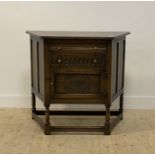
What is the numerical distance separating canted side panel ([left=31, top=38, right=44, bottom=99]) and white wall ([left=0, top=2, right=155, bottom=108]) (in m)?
0.48

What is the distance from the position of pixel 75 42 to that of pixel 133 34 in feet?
3.17

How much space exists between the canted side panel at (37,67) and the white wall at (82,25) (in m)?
0.48

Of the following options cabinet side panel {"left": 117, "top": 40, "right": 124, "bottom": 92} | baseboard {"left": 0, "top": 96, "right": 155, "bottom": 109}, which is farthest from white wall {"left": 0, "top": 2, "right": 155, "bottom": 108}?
cabinet side panel {"left": 117, "top": 40, "right": 124, "bottom": 92}

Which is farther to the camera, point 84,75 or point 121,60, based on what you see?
point 121,60

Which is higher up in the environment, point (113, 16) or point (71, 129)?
point (113, 16)

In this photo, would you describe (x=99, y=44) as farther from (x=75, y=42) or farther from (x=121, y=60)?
(x=121, y=60)

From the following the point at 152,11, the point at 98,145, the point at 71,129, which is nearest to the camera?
the point at 98,145

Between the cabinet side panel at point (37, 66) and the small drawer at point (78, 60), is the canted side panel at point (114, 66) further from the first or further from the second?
the cabinet side panel at point (37, 66)

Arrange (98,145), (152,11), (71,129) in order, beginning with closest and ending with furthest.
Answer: (98,145), (71,129), (152,11)

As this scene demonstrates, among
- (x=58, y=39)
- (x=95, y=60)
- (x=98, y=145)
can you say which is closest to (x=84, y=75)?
(x=95, y=60)

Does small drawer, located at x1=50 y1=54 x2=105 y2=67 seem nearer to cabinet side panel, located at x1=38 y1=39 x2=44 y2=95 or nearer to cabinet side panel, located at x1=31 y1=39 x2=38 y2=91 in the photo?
cabinet side panel, located at x1=38 y1=39 x2=44 y2=95

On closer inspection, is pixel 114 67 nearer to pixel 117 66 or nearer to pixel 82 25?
pixel 117 66

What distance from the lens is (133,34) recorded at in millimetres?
3393

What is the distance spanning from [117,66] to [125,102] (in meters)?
0.78
